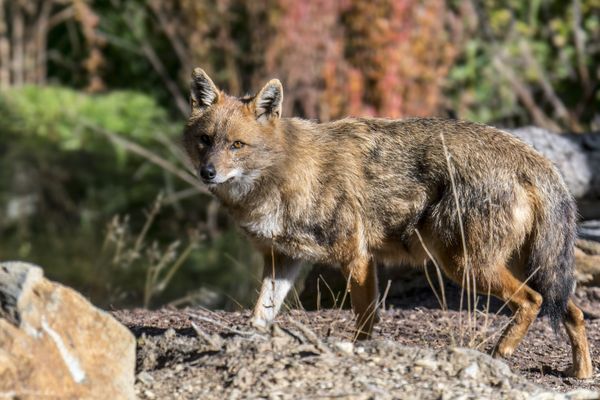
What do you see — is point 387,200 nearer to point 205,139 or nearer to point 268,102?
point 268,102

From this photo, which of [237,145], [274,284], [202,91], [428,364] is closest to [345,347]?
[428,364]

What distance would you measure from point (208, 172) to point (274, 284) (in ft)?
2.73

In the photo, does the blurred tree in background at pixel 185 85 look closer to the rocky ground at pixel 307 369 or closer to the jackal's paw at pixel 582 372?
the jackal's paw at pixel 582 372

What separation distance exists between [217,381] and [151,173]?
37.5 ft

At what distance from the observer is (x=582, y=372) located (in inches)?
261

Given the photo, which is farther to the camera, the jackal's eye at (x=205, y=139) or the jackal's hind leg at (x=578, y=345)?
the jackal's eye at (x=205, y=139)

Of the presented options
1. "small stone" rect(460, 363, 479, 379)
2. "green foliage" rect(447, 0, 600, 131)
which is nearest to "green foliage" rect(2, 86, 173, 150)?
"green foliage" rect(447, 0, 600, 131)

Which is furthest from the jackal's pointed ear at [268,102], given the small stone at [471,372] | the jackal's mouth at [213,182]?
the small stone at [471,372]

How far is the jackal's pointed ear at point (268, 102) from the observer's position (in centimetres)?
720

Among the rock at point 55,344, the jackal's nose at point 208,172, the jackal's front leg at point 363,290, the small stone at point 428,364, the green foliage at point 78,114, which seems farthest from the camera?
the green foliage at point 78,114

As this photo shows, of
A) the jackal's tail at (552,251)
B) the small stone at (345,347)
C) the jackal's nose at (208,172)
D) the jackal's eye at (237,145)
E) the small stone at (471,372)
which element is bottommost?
the small stone at (471,372)

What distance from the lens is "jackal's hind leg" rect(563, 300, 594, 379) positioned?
6648 millimetres

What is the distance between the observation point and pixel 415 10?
1471cm

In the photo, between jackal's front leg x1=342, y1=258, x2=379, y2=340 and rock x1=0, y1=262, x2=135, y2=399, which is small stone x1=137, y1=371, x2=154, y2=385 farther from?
jackal's front leg x1=342, y1=258, x2=379, y2=340
